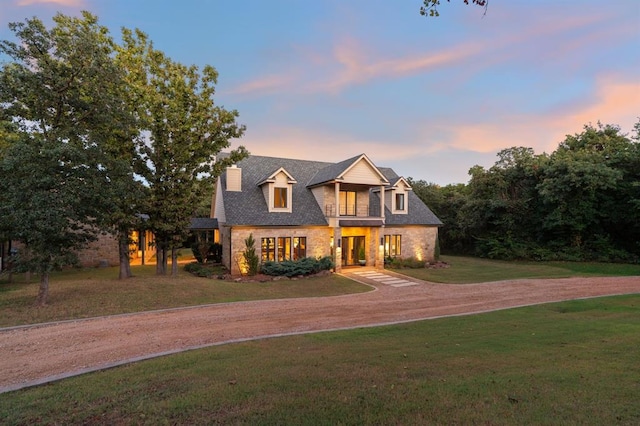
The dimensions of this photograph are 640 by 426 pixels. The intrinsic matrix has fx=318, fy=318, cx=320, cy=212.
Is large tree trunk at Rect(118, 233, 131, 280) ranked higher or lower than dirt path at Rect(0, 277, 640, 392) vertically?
higher

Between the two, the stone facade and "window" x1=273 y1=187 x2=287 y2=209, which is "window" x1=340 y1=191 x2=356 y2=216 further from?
the stone facade

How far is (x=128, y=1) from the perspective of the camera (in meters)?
14.3

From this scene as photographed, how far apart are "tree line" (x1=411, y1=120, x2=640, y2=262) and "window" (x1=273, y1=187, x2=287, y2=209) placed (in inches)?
816

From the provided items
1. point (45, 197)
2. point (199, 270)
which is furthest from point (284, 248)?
point (45, 197)

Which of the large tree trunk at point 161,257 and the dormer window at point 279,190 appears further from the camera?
the dormer window at point 279,190

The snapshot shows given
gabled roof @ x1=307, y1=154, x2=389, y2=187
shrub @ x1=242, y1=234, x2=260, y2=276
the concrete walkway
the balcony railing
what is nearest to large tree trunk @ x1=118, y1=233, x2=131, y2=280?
shrub @ x1=242, y1=234, x2=260, y2=276

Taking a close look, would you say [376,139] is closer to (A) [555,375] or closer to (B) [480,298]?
(B) [480,298]

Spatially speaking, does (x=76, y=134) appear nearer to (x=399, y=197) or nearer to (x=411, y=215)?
(x=399, y=197)

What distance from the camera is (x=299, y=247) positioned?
73.0 ft

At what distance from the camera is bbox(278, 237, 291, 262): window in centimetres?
2164

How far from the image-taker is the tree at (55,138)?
10.8 metres

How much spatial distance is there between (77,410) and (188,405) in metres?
1.68

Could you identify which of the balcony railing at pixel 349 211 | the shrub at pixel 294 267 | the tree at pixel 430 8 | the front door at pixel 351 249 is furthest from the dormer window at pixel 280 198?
the tree at pixel 430 8

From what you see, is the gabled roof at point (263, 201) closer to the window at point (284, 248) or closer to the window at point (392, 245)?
the window at point (284, 248)
